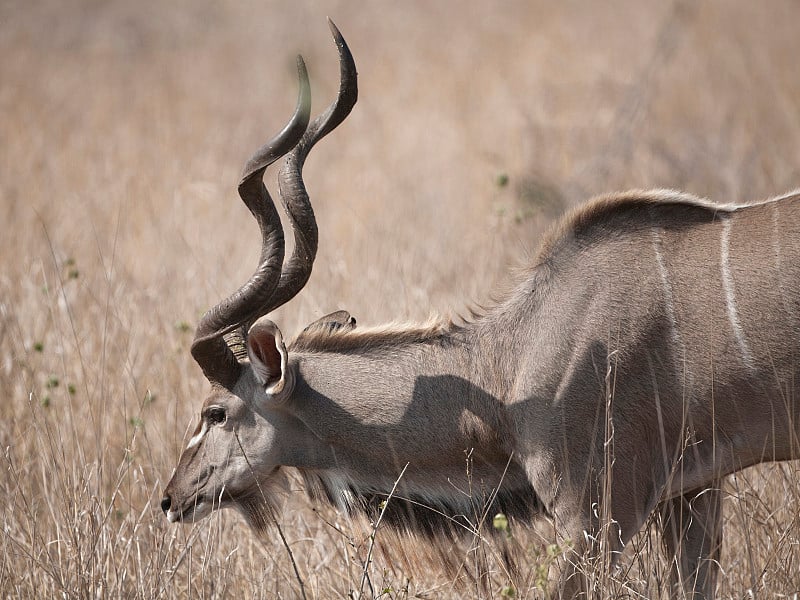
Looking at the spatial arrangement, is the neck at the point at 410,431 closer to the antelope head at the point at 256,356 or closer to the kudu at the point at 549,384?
the kudu at the point at 549,384

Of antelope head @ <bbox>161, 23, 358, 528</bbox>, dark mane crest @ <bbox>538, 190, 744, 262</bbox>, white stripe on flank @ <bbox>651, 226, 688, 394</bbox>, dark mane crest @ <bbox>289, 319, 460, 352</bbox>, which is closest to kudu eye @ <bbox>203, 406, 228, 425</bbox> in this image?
antelope head @ <bbox>161, 23, 358, 528</bbox>

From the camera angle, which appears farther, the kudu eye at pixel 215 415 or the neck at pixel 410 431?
the kudu eye at pixel 215 415

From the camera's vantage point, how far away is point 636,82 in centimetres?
952

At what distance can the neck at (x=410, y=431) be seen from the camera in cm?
342

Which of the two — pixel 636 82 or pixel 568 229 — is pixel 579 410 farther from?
pixel 636 82

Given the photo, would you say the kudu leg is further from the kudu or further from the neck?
the neck

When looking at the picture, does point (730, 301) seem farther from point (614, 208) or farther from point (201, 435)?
point (201, 435)

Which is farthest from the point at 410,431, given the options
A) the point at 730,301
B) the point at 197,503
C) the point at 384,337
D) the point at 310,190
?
the point at 310,190

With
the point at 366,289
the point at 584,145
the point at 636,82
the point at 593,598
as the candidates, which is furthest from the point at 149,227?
the point at 593,598

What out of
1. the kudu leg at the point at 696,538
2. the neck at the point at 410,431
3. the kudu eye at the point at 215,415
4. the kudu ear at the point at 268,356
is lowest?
the kudu leg at the point at 696,538

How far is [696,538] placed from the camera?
12.0 ft

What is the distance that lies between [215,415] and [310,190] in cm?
552

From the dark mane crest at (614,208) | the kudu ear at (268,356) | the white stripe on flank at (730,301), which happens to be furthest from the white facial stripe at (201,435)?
the white stripe on flank at (730,301)

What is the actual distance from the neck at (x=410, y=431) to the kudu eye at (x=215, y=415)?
0.26 meters
